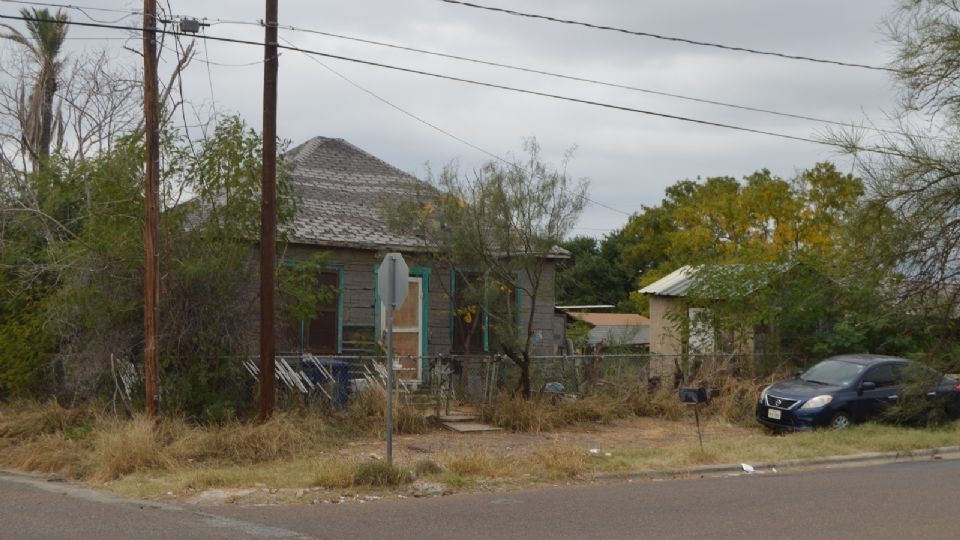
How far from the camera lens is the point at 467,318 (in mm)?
19766

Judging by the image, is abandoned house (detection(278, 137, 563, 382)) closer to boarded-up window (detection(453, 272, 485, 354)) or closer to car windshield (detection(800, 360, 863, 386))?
boarded-up window (detection(453, 272, 485, 354))

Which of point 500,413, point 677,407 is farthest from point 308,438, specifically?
point 677,407

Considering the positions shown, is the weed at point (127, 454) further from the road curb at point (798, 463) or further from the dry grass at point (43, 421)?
the road curb at point (798, 463)

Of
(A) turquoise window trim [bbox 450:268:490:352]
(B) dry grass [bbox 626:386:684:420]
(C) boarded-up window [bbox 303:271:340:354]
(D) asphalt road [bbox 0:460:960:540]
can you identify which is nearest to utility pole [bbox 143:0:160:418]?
(D) asphalt road [bbox 0:460:960:540]

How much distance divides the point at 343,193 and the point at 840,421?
11.0 m

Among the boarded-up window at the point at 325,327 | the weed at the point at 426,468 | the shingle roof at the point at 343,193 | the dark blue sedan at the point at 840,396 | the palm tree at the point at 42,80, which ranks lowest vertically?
the weed at the point at 426,468

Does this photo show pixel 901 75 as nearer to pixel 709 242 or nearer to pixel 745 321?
pixel 745 321

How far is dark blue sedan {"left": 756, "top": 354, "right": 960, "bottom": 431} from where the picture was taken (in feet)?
58.6

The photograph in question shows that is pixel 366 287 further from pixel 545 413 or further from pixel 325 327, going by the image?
pixel 545 413

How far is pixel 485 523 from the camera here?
10062mm

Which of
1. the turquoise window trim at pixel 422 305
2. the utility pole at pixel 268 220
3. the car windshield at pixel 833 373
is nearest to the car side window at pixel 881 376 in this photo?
the car windshield at pixel 833 373

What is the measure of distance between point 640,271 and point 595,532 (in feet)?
167

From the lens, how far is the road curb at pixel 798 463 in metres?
13.6

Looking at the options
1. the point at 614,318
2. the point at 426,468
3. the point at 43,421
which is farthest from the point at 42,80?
the point at 614,318
